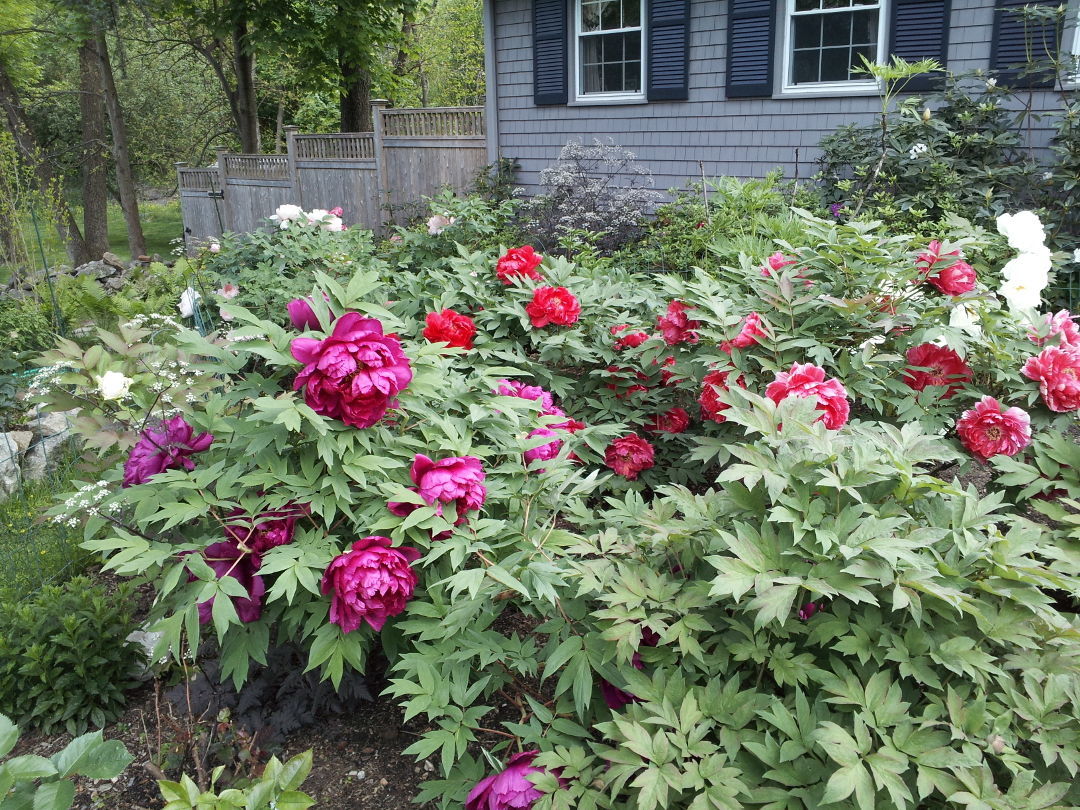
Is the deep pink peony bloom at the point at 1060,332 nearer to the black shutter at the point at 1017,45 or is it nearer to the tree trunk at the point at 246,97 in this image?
→ the black shutter at the point at 1017,45

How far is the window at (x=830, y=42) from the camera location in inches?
303

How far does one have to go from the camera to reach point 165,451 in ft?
6.57


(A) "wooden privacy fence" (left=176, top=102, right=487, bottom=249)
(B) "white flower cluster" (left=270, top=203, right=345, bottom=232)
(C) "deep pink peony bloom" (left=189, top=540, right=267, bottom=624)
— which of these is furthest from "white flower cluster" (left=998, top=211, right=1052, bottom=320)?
(A) "wooden privacy fence" (left=176, top=102, right=487, bottom=249)

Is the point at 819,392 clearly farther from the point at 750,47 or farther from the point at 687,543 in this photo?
the point at 750,47

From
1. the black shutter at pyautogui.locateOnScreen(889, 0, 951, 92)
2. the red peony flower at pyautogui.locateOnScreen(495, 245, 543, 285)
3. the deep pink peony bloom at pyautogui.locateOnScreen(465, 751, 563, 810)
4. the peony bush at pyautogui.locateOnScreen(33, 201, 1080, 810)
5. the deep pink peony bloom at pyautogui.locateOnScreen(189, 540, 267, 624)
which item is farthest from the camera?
the black shutter at pyautogui.locateOnScreen(889, 0, 951, 92)

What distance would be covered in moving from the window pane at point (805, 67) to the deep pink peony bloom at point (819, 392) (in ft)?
23.9

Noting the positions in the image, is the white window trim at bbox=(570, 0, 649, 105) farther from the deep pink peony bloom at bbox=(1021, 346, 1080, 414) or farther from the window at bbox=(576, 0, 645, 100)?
the deep pink peony bloom at bbox=(1021, 346, 1080, 414)

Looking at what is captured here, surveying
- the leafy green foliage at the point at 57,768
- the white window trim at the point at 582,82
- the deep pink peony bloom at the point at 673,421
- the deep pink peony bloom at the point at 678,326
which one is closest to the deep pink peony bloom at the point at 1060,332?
the deep pink peony bloom at the point at 678,326

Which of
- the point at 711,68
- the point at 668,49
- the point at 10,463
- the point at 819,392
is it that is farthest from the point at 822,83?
the point at 10,463

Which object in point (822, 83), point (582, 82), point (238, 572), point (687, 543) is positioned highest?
point (582, 82)

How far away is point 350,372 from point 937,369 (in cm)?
172

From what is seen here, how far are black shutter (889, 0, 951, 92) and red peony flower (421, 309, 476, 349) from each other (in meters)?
6.48

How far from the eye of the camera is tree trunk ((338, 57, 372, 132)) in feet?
49.8

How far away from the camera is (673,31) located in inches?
350
